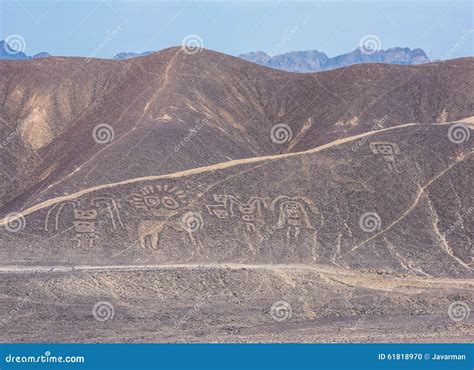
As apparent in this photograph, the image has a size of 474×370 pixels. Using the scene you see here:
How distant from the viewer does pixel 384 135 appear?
208 feet

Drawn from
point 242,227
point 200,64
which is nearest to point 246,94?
point 200,64

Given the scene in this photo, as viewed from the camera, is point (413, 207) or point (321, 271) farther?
point (413, 207)

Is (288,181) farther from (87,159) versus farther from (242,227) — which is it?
(87,159)

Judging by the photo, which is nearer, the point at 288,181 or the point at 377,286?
the point at 377,286

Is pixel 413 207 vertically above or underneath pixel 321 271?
above

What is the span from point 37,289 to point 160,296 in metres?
6.15

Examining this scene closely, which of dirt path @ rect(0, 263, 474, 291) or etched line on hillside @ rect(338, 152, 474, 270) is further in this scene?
etched line on hillside @ rect(338, 152, 474, 270)

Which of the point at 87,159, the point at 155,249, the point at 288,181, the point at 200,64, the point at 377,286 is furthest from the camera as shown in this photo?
the point at 200,64

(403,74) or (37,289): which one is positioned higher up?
(403,74)

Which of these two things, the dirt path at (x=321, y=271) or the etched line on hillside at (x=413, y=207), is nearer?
the dirt path at (x=321, y=271)

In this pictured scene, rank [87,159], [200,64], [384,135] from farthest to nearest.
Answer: [200,64] → [87,159] → [384,135]

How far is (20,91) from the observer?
95.5m

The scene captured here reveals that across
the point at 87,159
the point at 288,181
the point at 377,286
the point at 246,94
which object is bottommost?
the point at 377,286

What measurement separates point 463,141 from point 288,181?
14.0 meters
